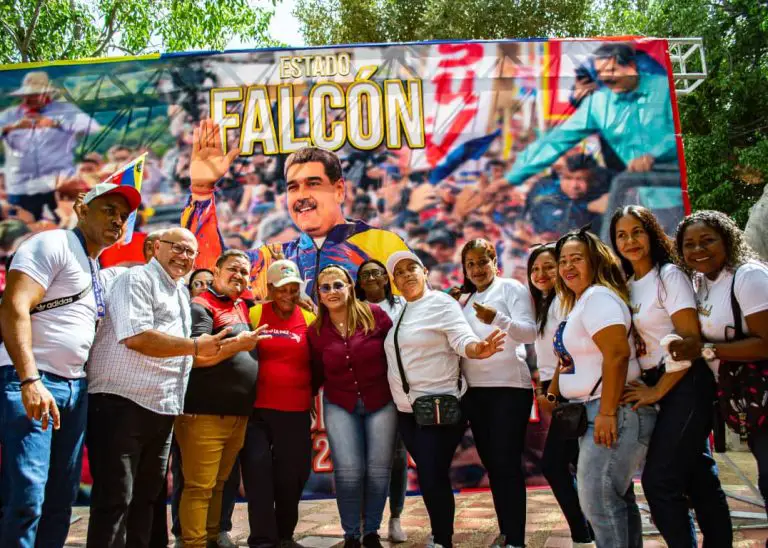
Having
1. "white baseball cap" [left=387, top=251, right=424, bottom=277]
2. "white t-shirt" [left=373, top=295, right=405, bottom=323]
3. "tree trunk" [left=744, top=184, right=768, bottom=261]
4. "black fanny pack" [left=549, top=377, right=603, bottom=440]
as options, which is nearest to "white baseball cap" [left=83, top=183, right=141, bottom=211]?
"white baseball cap" [left=387, top=251, right=424, bottom=277]

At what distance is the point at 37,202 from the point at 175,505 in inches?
105

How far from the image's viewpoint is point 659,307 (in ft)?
9.78

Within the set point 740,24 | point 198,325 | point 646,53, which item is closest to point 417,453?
point 198,325

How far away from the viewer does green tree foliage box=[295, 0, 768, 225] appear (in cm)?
1343

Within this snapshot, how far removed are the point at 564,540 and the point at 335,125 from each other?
334 cm

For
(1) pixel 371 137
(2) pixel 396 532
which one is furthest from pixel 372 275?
(2) pixel 396 532

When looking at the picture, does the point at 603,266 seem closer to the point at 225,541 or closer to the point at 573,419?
the point at 573,419

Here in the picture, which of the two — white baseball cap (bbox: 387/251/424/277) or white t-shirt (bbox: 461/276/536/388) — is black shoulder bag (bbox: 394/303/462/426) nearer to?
white t-shirt (bbox: 461/276/536/388)

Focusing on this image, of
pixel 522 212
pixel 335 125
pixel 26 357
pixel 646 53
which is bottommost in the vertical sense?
pixel 26 357

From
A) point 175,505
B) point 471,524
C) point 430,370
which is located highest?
point 430,370

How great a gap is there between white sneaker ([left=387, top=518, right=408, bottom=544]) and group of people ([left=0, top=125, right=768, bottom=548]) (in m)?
0.03

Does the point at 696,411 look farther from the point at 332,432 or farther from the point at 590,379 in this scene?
the point at 332,432

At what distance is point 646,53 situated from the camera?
17.6 ft

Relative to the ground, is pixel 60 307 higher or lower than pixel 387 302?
lower
